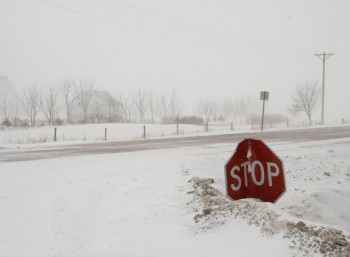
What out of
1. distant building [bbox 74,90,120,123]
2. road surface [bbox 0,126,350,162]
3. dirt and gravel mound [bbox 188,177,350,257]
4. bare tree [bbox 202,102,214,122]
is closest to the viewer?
dirt and gravel mound [bbox 188,177,350,257]

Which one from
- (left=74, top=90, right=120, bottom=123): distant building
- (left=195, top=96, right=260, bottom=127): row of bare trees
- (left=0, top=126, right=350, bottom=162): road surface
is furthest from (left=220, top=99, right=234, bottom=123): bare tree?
(left=0, top=126, right=350, bottom=162): road surface

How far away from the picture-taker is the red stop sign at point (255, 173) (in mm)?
4234

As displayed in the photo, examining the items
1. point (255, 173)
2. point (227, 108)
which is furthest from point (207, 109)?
point (255, 173)

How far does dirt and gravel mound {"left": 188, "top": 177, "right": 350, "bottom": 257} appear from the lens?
339 centimetres

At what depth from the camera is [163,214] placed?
541 cm

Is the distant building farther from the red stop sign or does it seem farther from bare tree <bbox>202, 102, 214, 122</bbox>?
the red stop sign

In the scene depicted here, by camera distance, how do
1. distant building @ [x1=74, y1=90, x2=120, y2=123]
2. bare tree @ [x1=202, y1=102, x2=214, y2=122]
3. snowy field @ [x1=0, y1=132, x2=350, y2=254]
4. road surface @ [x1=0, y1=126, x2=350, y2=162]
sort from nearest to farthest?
snowy field @ [x1=0, y1=132, x2=350, y2=254] < road surface @ [x1=0, y1=126, x2=350, y2=162] < distant building @ [x1=74, y1=90, x2=120, y2=123] < bare tree @ [x1=202, y1=102, x2=214, y2=122]

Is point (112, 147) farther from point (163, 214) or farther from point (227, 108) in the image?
point (227, 108)

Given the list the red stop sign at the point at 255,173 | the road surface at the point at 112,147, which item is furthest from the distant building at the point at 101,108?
the red stop sign at the point at 255,173

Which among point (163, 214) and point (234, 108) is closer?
point (163, 214)

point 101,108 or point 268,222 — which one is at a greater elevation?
point 101,108

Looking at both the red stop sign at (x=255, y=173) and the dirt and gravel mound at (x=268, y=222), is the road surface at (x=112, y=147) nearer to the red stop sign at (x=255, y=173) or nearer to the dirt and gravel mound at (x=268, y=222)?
the dirt and gravel mound at (x=268, y=222)

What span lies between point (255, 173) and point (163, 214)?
183 centimetres

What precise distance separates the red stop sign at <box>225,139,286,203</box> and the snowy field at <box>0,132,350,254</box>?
165 mm
